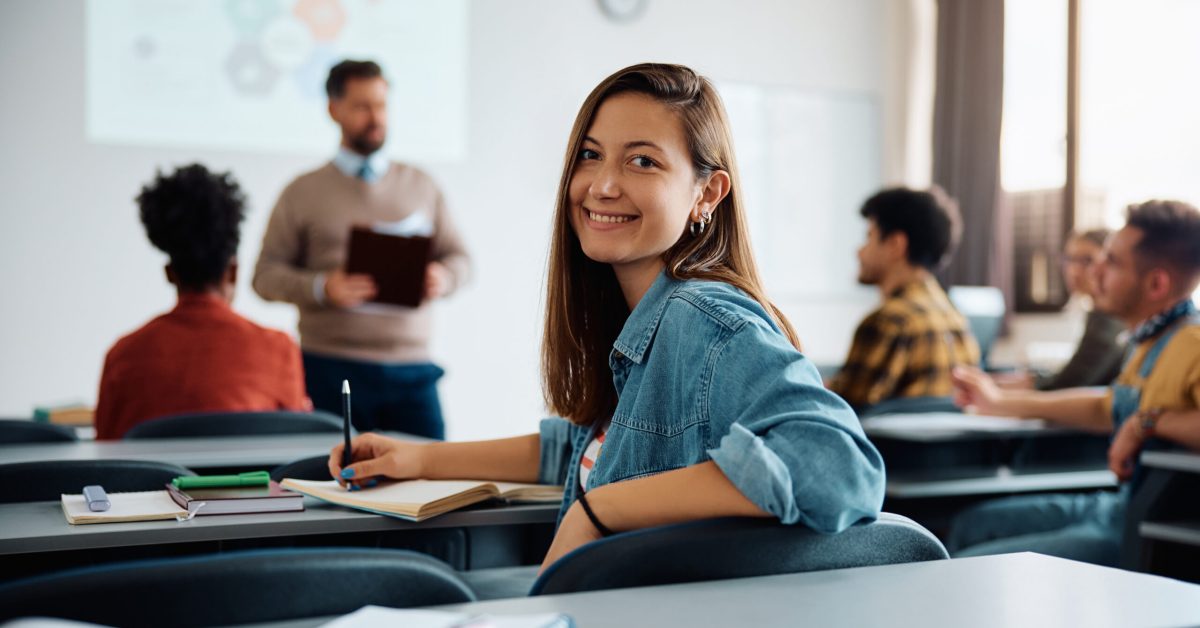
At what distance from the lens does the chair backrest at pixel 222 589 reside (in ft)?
2.78

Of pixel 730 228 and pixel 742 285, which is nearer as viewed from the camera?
pixel 742 285

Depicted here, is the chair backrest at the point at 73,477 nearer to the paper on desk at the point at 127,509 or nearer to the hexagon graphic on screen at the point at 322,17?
the paper on desk at the point at 127,509

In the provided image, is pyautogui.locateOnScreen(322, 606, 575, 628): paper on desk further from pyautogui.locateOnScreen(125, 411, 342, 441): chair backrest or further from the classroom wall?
the classroom wall

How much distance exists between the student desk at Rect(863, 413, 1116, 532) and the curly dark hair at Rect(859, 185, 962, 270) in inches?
29.3

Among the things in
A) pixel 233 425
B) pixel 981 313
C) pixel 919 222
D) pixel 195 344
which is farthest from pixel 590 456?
pixel 981 313

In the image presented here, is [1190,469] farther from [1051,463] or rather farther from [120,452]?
[120,452]

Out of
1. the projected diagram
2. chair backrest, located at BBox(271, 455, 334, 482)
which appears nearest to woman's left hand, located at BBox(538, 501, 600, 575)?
chair backrest, located at BBox(271, 455, 334, 482)

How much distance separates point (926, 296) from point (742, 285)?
2566mm

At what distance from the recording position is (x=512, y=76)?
607cm

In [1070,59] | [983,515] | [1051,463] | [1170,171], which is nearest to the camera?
[983,515]

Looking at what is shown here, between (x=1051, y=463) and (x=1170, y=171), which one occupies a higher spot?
(x=1170, y=171)

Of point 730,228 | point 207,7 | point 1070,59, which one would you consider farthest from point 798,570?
point 1070,59

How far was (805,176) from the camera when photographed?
6996 millimetres

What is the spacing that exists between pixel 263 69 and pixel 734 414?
185 inches
